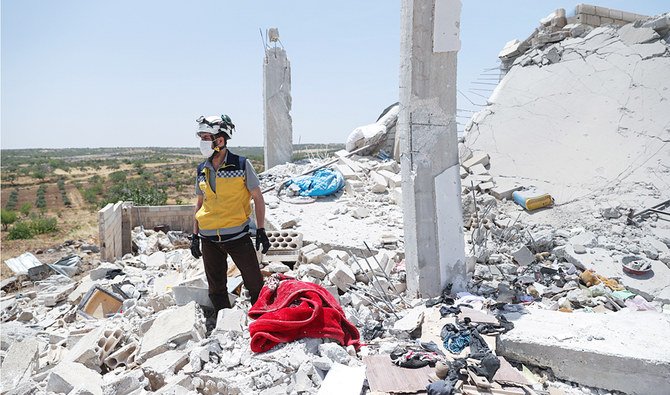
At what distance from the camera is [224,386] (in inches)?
103

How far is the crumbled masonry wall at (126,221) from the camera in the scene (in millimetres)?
7152

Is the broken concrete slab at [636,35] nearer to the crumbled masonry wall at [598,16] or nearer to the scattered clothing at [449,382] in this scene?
the crumbled masonry wall at [598,16]

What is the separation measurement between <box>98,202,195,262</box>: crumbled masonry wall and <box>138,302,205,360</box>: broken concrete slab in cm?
411

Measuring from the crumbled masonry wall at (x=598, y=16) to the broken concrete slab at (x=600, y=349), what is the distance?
25.4ft

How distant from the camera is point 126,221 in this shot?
812cm

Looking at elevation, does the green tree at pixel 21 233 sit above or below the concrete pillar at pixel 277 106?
below

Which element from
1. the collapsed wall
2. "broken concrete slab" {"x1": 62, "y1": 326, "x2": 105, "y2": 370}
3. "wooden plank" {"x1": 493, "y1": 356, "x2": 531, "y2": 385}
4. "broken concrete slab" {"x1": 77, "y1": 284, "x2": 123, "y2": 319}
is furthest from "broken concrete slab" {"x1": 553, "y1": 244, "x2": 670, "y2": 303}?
"broken concrete slab" {"x1": 77, "y1": 284, "x2": 123, "y2": 319}

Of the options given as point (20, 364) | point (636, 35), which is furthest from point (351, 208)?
point (636, 35)

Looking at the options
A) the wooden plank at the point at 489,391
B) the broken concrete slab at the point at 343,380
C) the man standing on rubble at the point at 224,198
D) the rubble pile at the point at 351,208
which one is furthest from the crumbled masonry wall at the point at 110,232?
the wooden plank at the point at 489,391

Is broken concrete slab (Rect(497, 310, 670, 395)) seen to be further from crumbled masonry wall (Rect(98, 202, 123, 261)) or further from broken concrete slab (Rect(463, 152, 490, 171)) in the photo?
crumbled masonry wall (Rect(98, 202, 123, 261))

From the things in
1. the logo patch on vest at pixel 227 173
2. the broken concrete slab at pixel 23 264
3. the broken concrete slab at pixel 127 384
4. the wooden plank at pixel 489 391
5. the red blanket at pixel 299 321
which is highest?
the logo patch on vest at pixel 227 173

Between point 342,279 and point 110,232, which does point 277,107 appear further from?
point 342,279

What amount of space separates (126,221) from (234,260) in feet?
17.9

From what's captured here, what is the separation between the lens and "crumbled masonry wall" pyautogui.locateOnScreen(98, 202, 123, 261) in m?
7.09
